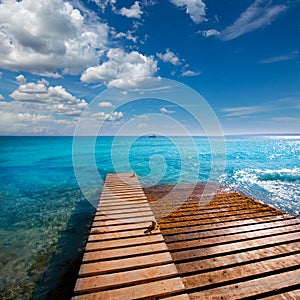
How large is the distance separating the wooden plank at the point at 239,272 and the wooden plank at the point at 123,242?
3.65 feet

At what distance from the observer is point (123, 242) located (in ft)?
14.5

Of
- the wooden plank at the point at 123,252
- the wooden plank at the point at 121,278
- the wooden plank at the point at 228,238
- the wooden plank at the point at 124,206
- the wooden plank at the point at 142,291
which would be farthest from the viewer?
the wooden plank at the point at 124,206

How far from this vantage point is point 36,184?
53.2 feet

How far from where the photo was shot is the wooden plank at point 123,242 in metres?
4.25

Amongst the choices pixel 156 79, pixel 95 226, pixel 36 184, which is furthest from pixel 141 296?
pixel 36 184

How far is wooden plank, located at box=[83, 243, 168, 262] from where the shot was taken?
386 cm

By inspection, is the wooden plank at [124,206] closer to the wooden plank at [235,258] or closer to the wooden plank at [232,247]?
the wooden plank at [232,247]

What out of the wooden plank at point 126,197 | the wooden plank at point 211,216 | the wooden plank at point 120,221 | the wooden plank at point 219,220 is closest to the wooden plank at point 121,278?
the wooden plank at point 120,221

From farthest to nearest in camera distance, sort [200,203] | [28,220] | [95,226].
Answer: [28,220] < [200,203] < [95,226]

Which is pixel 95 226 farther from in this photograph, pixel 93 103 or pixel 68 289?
pixel 93 103

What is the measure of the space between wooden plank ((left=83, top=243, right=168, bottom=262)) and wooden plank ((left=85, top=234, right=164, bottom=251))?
0.15 m

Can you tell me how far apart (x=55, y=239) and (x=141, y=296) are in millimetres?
5399

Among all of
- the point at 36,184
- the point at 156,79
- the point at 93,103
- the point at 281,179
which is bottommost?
the point at 36,184

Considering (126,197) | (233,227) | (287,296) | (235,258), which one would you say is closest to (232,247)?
(235,258)
